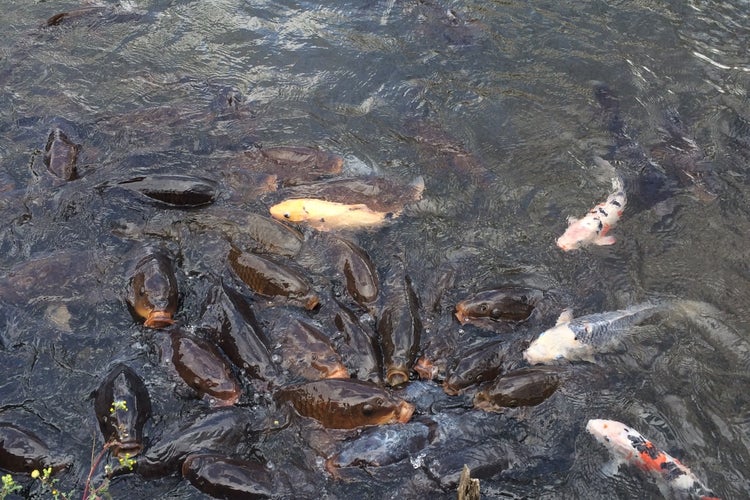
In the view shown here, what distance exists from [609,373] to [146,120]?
6.04 meters

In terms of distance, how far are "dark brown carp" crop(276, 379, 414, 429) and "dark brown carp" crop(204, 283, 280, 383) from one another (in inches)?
15.1

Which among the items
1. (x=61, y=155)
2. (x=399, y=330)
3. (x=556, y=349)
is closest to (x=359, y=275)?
(x=399, y=330)

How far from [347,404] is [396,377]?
53 centimetres

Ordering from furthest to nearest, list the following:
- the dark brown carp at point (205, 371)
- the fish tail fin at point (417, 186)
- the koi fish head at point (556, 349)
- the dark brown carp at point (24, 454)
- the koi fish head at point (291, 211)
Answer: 1. the fish tail fin at point (417, 186)
2. the koi fish head at point (291, 211)
3. the koi fish head at point (556, 349)
4. the dark brown carp at point (205, 371)
5. the dark brown carp at point (24, 454)

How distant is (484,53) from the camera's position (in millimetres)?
9438

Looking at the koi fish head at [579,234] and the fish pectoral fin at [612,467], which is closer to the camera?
the fish pectoral fin at [612,467]

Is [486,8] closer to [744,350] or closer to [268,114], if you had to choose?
[268,114]

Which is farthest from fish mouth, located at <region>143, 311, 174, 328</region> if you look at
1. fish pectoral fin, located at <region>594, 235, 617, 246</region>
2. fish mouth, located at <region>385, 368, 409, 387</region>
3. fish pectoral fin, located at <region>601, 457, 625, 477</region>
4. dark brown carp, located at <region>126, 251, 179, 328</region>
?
fish pectoral fin, located at <region>594, 235, 617, 246</region>

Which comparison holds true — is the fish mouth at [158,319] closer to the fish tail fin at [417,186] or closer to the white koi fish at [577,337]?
the fish tail fin at [417,186]

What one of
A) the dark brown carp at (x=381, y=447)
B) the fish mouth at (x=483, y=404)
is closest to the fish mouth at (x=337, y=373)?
the dark brown carp at (x=381, y=447)

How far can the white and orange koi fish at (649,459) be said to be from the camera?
4.86 meters

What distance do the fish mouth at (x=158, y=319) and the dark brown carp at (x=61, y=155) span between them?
2.44 meters

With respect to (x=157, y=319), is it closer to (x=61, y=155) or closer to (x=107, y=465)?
(x=107, y=465)

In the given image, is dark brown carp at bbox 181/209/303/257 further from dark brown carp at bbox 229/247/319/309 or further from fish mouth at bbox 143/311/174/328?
fish mouth at bbox 143/311/174/328
